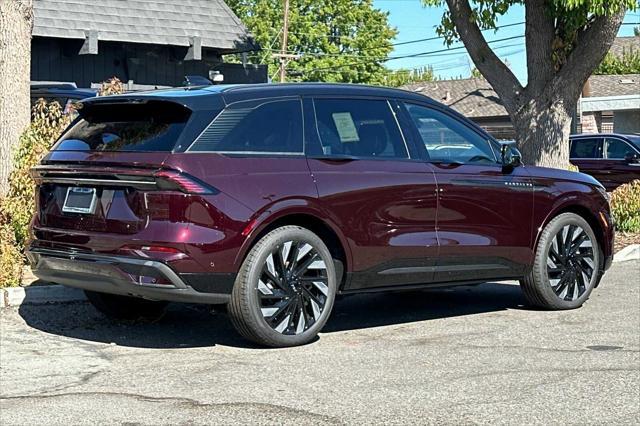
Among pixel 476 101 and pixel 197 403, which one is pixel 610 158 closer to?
pixel 197 403

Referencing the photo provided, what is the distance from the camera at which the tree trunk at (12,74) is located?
33.7 ft

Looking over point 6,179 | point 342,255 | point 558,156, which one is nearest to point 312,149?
point 342,255

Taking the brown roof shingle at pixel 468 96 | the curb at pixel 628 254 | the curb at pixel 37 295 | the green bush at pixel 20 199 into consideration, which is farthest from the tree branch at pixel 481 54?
the brown roof shingle at pixel 468 96

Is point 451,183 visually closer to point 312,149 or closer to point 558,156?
point 312,149

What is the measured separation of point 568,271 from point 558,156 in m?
6.04

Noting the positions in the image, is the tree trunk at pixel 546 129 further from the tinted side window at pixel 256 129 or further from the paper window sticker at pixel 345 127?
the tinted side window at pixel 256 129

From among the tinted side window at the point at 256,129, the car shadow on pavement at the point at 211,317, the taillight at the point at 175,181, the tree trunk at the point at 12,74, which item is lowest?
the car shadow on pavement at the point at 211,317

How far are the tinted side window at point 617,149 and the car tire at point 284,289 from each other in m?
16.3

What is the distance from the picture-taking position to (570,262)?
926 centimetres

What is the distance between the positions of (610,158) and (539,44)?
8508mm

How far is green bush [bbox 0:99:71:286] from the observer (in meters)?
9.12

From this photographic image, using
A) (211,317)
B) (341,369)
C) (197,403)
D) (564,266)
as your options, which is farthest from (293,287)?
(564,266)

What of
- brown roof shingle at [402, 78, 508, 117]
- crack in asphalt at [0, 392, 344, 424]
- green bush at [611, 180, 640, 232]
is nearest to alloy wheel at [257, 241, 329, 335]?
crack in asphalt at [0, 392, 344, 424]

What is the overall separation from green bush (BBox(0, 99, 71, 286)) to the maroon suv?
4.11ft
